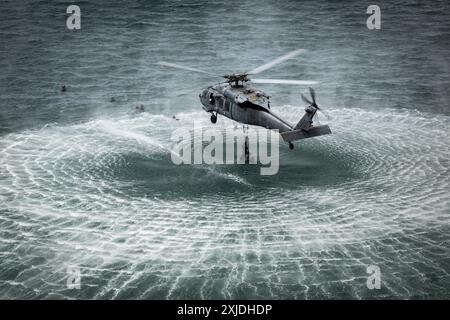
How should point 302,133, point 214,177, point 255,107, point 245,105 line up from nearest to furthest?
point 302,133, point 255,107, point 245,105, point 214,177

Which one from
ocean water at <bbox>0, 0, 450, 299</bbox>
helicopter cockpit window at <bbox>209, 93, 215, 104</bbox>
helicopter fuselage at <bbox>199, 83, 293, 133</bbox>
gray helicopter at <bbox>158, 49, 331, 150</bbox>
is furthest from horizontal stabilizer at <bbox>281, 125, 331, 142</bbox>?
helicopter cockpit window at <bbox>209, 93, 215, 104</bbox>

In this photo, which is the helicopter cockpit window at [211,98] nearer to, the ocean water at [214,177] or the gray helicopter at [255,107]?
the gray helicopter at [255,107]

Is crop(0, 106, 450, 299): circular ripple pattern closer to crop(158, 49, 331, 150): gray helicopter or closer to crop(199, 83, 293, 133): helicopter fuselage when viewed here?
crop(158, 49, 331, 150): gray helicopter

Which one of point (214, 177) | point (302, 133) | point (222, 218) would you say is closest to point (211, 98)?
point (214, 177)

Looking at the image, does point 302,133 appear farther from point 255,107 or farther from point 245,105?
point 245,105

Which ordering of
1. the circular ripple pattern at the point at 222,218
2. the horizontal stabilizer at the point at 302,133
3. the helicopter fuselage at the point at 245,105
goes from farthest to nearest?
1. the helicopter fuselage at the point at 245,105
2. the horizontal stabilizer at the point at 302,133
3. the circular ripple pattern at the point at 222,218

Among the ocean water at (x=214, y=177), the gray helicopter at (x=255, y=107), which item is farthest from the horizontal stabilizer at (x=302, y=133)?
the ocean water at (x=214, y=177)
